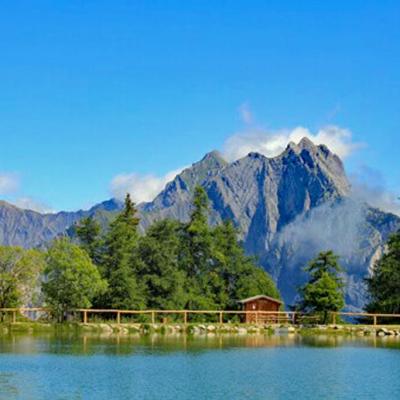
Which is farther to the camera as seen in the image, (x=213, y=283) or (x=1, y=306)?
(x=213, y=283)

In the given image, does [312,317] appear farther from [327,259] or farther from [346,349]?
[346,349]

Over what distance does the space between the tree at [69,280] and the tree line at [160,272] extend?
10 cm

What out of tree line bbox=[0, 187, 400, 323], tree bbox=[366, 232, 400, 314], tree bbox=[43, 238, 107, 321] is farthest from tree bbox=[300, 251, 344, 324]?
tree bbox=[43, 238, 107, 321]

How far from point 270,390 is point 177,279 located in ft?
171

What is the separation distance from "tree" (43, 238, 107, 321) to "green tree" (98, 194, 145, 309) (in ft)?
13.1

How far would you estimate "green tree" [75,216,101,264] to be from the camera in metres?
93.4

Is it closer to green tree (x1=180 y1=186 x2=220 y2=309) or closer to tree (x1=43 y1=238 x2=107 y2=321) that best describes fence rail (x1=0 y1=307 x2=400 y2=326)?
tree (x1=43 y1=238 x2=107 y2=321)

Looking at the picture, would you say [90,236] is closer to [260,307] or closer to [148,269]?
[148,269]

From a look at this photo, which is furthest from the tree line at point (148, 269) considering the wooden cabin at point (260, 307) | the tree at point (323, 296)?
the tree at point (323, 296)

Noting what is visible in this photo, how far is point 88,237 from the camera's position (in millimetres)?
95250

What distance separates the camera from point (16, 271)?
266ft

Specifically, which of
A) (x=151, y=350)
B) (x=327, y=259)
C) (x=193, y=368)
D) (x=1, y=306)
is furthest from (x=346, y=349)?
(x=1, y=306)

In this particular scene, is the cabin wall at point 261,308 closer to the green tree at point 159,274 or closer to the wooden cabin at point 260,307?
the wooden cabin at point 260,307

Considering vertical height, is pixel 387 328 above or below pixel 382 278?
below
